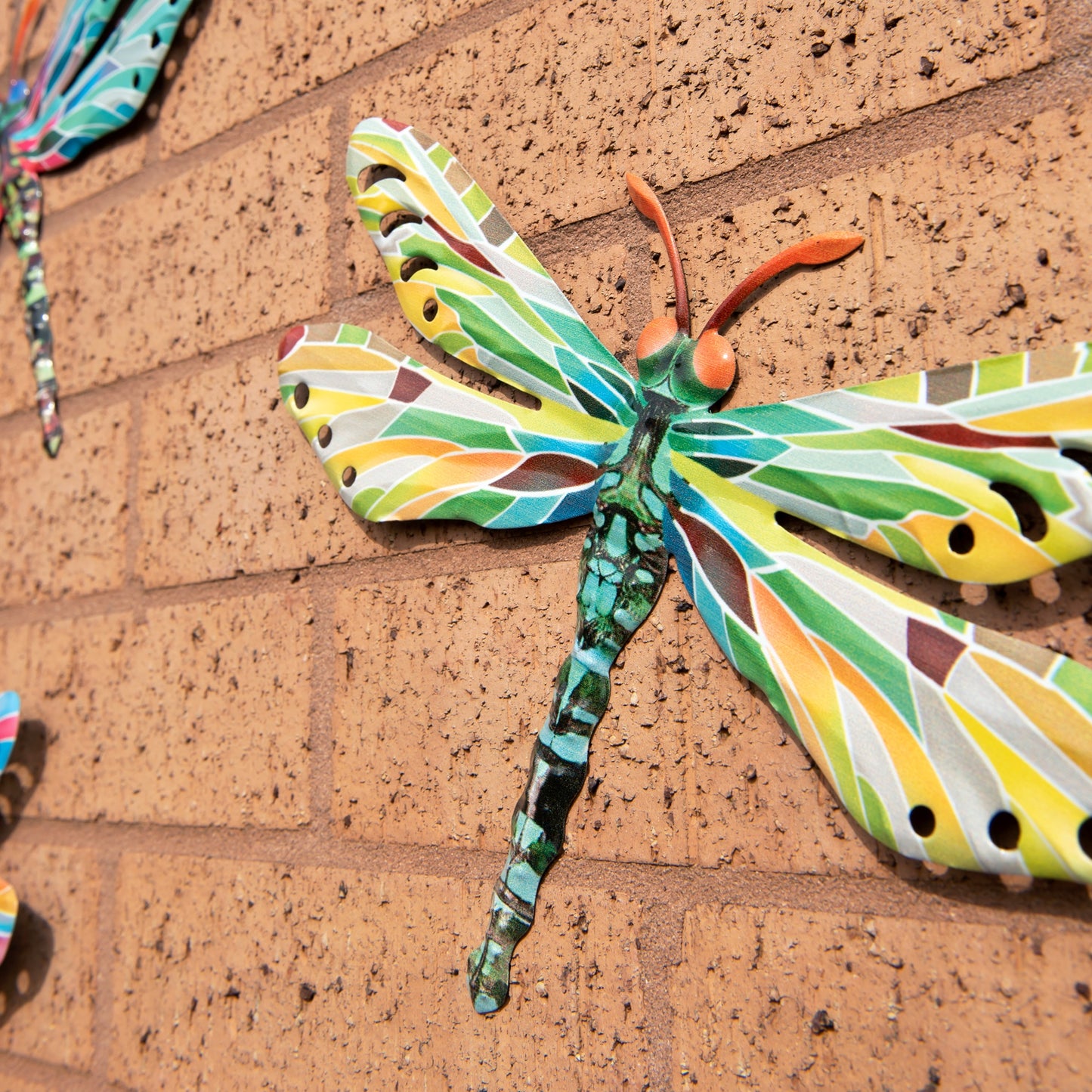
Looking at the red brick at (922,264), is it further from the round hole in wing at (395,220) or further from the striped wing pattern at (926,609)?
the round hole in wing at (395,220)

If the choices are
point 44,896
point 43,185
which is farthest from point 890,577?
point 43,185

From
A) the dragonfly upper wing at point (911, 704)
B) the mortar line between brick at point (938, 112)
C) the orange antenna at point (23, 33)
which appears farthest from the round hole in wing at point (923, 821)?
the orange antenna at point (23, 33)

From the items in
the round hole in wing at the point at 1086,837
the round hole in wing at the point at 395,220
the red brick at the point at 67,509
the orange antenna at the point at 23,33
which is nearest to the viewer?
the round hole in wing at the point at 1086,837

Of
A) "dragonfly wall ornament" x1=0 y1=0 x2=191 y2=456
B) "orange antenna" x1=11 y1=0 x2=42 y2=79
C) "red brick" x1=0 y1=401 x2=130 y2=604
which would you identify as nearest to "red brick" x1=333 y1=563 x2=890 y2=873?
"red brick" x1=0 y1=401 x2=130 y2=604

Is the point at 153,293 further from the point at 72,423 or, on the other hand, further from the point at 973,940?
the point at 973,940

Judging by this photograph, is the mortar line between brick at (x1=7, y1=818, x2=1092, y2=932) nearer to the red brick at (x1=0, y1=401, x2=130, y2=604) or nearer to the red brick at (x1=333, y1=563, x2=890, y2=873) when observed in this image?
the red brick at (x1=333, y1=563, x2=890, y2=873)
